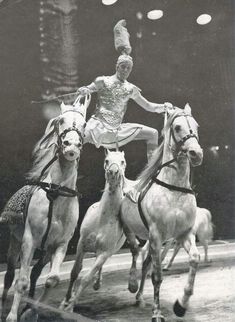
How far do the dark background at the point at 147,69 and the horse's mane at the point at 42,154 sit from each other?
0.26 ft

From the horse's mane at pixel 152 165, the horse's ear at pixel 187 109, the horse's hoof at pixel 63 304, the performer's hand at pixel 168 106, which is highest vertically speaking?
the performer's hand at pixel 168 106

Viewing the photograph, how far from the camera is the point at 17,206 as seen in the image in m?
4.23

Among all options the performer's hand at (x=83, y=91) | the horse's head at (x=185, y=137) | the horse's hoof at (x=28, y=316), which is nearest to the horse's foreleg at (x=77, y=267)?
the horse's hoof at (x=28, y=316)

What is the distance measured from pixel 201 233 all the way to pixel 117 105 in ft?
4.15

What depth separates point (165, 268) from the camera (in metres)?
4.02

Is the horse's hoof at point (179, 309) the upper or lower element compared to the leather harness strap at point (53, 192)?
lower

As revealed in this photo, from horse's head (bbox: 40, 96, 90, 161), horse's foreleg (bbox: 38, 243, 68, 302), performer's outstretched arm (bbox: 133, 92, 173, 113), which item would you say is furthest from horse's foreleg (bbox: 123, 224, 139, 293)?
performer's outstretched arm (bbox: 133, 92, 173, 113)

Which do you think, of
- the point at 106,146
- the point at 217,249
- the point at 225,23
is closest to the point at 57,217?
the point at 106,146

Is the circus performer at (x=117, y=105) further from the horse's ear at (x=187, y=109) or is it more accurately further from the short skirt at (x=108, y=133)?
the horse's ear at (x=187, y=109)

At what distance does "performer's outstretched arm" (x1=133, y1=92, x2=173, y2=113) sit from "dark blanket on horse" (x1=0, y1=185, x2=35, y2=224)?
1123 millimetres

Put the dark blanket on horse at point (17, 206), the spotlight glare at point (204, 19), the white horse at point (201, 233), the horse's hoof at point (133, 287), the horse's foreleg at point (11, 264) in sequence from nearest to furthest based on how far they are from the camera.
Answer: the white horse at point (201, 233) < the horse's hoof at point (133, 287) < the dark blanket on horse at point (17, 206) < the horse's foreleg at point (11, 264) < the spotlight glare at point (204, 19)

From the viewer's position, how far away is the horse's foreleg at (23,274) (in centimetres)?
398

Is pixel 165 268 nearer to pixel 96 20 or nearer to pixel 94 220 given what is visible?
pixel 94 220

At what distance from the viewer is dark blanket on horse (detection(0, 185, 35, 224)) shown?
4.17 m
